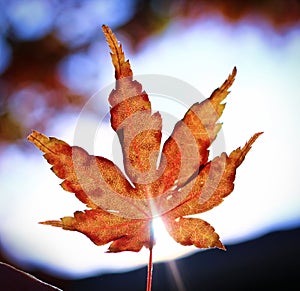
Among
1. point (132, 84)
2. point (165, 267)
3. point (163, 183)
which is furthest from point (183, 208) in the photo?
point (165, 267)

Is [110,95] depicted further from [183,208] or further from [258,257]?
[258,257]

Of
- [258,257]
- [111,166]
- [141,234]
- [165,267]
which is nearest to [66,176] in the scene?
[111,166]

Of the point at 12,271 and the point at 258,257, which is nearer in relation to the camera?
the point at 12,271

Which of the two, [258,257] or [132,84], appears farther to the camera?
[258,257]

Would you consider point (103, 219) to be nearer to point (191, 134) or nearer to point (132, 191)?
point (132, 191)

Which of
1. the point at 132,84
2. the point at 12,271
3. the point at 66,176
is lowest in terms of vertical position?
the point at 12,271

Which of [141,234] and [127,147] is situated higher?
[127,147]
